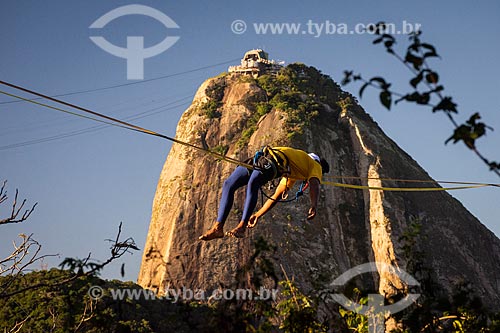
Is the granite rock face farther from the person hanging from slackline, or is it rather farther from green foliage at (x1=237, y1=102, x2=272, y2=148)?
the person hanging from slackline

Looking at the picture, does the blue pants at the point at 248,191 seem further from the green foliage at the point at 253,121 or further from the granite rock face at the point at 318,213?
the green foliage at the point at 253,121

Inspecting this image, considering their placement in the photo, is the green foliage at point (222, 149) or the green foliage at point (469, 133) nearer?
the green foliage at point (469, 133)

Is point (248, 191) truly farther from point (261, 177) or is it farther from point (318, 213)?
point (318, 213)

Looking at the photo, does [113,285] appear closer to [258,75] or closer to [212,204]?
[212,204]

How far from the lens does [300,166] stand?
41.4 ft

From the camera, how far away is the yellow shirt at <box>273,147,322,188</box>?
12.6m

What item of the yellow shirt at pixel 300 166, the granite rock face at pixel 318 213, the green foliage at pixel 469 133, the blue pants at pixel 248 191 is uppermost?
the granite rock face at pixel 318 213

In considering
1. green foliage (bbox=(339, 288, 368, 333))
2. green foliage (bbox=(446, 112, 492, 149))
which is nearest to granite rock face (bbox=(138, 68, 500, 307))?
green foliage (bbox=(339, 288, 368, 333))

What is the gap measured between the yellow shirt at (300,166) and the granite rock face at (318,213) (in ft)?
78.1

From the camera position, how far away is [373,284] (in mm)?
38156

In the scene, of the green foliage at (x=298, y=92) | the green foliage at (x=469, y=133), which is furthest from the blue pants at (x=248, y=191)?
the green foliage at (x=298, y=92)

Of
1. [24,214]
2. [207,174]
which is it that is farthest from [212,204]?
[24,214]

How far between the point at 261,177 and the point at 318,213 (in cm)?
2832

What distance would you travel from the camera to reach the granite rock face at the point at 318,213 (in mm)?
37719
